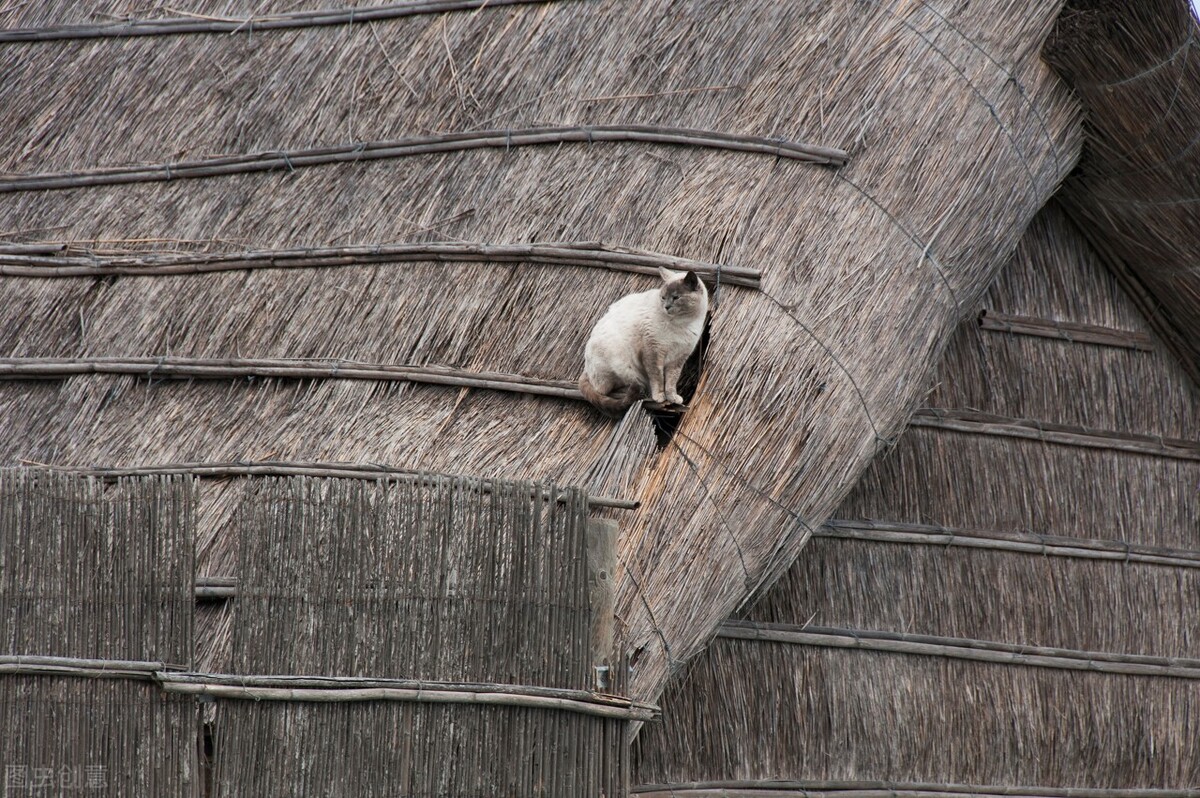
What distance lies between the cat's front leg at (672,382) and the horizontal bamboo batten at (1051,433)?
1.66m

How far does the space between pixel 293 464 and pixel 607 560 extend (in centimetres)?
152

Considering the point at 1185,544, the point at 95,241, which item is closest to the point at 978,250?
the point at 1185,544

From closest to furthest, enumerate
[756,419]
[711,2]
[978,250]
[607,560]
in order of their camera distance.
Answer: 1. [607,560]
2. [756,419]
3. [978,250]
4. [711,2]

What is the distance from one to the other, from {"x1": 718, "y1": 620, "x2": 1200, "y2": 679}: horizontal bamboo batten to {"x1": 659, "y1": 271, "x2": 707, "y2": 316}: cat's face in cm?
145

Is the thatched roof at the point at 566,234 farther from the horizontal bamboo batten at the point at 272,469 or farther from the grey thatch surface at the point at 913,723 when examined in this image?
the grey thatch surface at the point at 913,723

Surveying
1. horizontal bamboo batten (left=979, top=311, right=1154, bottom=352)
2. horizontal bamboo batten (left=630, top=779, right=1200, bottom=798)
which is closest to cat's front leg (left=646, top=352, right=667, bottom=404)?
horizontal bamboo batten (left=630, top=779, right=1200, bottom=798)

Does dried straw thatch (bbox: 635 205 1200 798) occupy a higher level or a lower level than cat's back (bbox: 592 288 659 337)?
lower

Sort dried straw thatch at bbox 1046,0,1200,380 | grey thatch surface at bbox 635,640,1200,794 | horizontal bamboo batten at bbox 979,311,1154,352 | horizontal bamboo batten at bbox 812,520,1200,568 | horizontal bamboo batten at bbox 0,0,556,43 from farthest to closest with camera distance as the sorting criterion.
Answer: horizontal bamboo batten at bbox 0,0,556,43 → horizontal bamboo batten at bbox 979,311,1154,352 → horizontal bamboo batten at bbox 812,520,1200,568 → dried straw thatch at bbox 1046,0,1200,380 → grey thatch surface at bbox 635,640,1200,794

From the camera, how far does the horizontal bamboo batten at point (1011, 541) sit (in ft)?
19.9

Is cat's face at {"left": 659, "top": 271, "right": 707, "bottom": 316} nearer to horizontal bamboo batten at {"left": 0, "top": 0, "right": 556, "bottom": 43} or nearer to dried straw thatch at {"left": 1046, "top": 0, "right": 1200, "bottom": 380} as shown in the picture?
dried straw thatch at {"left": 1046, "top": 0, "right": 1200, "bottom": 380}

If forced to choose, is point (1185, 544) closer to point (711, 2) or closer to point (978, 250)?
point (978, 250)

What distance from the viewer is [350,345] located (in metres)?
5.76

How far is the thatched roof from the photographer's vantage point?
4938 mm

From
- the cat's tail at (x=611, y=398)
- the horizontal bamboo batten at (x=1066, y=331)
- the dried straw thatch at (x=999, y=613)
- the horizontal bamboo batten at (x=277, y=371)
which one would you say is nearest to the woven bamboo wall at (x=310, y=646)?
the cat's tail at (x=611, y=398)
